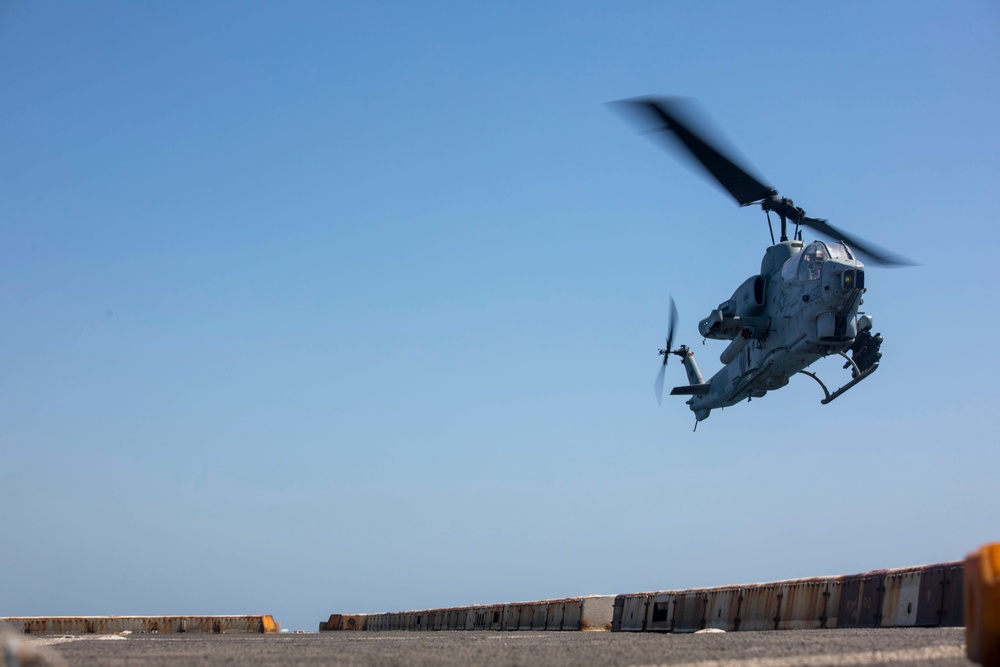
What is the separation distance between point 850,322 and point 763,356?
380cm

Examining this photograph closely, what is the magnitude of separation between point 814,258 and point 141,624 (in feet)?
69.4

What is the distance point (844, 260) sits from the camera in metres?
26.2

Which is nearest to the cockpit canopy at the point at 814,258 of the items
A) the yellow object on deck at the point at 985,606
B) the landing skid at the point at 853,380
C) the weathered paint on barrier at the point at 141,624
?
the landing skid at the point at 853,380

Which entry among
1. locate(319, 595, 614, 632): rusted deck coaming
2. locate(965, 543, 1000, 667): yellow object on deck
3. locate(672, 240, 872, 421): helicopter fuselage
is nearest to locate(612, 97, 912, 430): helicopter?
locate(672, 240, 872, 421): helicopter fuselage

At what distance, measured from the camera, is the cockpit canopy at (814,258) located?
26.5 meters

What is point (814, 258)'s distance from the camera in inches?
1059

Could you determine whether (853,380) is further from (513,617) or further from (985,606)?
(985,606)

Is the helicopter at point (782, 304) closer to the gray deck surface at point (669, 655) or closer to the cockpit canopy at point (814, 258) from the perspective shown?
the cockpit canopy at point (814, 258)

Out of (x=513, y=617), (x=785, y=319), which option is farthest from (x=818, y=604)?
(x=785, y=319)

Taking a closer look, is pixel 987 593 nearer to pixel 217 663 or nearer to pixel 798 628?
pixel 217 663

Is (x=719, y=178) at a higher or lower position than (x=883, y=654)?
higher

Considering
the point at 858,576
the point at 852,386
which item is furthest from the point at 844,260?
the point at 858,576

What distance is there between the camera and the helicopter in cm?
2609

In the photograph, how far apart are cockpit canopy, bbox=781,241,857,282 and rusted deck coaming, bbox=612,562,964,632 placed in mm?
11317
